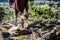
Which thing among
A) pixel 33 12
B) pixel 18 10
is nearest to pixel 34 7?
pixel 33 12

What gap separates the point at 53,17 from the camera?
29.0 ft

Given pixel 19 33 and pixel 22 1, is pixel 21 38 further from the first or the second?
pixel 22 1

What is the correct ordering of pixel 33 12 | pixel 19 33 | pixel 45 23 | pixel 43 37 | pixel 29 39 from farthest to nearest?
Result: pixel 33 12
pixel 45 23
pixel 19 33
pixel 29 39
pixel 43 37

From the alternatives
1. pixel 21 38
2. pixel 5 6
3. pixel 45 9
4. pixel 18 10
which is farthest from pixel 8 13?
pixel 21 38

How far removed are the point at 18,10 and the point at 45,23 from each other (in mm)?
1525

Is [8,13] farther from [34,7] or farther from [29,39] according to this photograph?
[29,39]

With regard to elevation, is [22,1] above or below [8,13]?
above

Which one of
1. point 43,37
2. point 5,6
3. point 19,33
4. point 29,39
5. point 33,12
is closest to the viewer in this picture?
point 43,37

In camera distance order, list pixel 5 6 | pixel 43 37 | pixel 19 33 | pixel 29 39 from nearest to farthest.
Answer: pixel 43 37 → pixel 29 39 → pixel 19 33 → pixel 5 6

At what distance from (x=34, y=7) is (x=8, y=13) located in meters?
1.10

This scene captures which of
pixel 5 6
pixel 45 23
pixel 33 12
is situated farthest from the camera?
pixel 5 6

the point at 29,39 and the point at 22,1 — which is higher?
the point at 22,1

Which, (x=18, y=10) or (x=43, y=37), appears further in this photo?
(x=18, y=10)

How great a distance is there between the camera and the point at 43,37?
18.0ft
